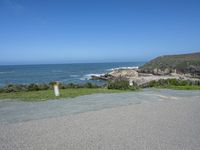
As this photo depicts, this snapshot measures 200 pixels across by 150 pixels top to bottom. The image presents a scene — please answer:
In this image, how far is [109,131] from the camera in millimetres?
6082

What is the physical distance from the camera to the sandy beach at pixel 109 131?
16.8ft

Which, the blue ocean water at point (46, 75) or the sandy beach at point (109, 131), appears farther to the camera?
the blue ocean water at point (46, 75)

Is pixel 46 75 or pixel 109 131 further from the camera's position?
pixel 46 75

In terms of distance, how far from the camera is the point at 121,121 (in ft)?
23.3

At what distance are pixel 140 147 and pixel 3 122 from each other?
4.30 m

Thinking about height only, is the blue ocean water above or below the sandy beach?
below

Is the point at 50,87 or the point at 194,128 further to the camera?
the point at 50,87

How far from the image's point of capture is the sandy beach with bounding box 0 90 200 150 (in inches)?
202

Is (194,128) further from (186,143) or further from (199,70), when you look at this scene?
(199,70)

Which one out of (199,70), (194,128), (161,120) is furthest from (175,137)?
(199,70)

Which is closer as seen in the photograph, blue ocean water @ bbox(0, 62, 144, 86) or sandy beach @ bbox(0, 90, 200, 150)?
sandy beach @ bbox(0, 90, 200, 150)

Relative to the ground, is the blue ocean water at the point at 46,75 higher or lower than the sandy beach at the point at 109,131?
lower

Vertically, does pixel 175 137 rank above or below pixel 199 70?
above

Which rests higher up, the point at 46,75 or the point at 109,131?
the point at 109,131
